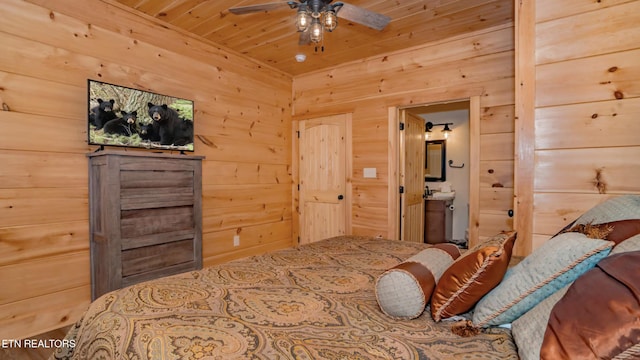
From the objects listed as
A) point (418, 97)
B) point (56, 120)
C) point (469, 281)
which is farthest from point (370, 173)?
point (56, 120)

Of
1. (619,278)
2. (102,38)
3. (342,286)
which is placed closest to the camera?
(619,278)

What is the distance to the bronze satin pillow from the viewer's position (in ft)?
2.20

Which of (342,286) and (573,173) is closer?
(342,286)

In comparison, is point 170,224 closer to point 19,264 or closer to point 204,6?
point 19,264

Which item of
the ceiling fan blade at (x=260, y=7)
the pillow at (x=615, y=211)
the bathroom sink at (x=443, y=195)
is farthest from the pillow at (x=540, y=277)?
the bathroom sink at (x=443, y=195)

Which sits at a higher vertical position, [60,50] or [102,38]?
[102,38]

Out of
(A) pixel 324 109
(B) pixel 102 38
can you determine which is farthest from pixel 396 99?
(B) pixel 102 38

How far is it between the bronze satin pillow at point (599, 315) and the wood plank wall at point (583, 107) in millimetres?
1170

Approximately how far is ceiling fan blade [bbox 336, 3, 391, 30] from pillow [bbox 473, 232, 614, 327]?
1727mm

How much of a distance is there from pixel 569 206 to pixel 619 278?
129 centimetres

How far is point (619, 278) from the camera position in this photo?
76cm

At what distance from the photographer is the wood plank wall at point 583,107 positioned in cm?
168

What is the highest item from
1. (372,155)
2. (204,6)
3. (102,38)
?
(204,6)

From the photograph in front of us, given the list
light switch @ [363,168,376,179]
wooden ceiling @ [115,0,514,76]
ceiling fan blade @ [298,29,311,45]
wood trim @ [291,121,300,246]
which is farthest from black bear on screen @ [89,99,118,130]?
light switch @ [363,168,376,179]
